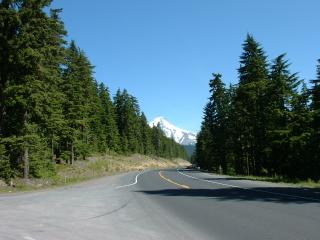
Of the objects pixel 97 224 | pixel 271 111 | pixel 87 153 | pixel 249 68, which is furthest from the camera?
pixel 87 153

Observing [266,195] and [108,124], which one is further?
[108,124]

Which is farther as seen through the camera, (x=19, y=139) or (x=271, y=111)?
(x=271, y=111)

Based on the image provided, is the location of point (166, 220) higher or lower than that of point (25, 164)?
lower

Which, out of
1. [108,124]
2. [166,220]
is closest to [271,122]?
[166,220]

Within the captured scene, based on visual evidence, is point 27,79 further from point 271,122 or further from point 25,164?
point 271,122

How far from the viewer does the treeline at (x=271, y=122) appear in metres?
46.3

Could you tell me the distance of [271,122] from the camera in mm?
53062

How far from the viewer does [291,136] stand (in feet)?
153

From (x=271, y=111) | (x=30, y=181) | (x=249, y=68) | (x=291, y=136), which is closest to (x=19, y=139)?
(x=30, y=181)

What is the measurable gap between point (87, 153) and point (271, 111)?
108ft

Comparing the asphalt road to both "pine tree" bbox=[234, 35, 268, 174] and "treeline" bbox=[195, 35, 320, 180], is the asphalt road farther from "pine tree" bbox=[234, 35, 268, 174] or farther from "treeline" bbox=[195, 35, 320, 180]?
"pine tree" bbox=[234, 35, 268, 174]

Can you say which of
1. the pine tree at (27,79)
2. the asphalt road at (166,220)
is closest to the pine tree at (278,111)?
the pine tree at (27,79)

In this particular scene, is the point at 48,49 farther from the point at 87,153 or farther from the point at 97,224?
the point at 87,153

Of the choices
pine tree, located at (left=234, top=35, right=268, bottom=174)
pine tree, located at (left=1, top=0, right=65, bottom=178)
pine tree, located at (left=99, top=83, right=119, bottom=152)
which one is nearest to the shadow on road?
pine tree, located at (left=1, top=0, right=65, bottom=178)
